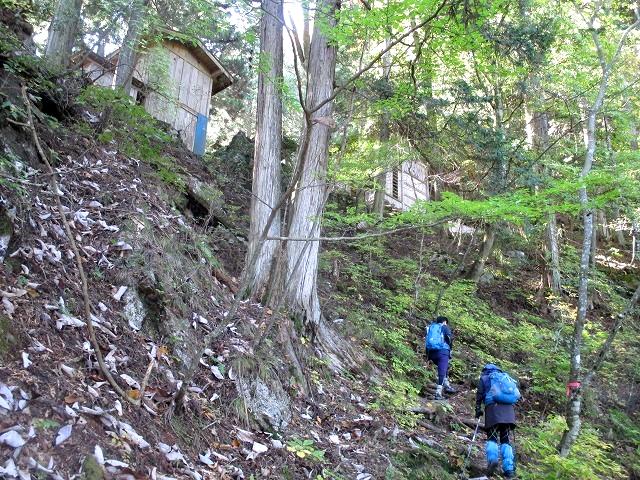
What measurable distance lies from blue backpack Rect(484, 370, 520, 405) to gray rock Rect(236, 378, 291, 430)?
105 inches

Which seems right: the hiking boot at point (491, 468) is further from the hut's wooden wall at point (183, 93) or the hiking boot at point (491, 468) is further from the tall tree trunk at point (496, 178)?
the hut's wooden wall at point (183, 93)

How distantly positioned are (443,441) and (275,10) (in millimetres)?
6862

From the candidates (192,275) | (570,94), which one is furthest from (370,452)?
(570,94)

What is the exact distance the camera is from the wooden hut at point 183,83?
520 inches

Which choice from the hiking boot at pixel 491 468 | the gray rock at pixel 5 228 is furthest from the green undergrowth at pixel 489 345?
the gray rock at pixel 5 228

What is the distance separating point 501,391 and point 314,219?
11.2 feet

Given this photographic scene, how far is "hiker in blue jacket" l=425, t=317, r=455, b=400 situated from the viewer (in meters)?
8.20

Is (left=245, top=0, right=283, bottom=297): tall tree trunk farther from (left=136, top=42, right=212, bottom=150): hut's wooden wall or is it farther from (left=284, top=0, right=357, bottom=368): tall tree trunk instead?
(left=136, top=42, right=212, bottom=150): hut's wooden wall

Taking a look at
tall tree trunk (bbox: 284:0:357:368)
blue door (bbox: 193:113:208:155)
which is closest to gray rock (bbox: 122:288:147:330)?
tall tree trunk (bbox: 284:0:357:368)

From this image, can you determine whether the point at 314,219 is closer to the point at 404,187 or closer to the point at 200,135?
the point at 200,135

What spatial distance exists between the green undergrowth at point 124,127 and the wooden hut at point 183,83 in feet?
17.3

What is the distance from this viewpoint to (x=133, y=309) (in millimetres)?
4508

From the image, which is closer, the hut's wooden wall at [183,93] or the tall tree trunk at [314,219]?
the tall tree trunk at [314,219]

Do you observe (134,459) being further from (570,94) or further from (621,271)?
(621,271)
